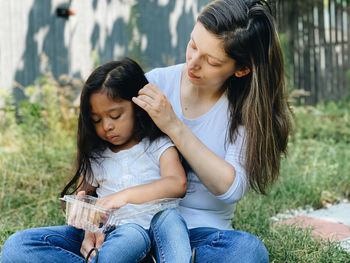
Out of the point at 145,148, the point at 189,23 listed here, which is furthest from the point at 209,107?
the point at 189,23

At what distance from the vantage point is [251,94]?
1.95 m

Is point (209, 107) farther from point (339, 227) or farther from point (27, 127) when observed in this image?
point (27, 127)

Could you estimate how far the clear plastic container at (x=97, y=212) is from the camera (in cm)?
169

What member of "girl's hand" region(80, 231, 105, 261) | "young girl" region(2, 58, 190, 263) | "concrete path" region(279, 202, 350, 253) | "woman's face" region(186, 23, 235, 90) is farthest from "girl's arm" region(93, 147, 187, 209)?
"concrete path" region(279, 202, 350, 253)

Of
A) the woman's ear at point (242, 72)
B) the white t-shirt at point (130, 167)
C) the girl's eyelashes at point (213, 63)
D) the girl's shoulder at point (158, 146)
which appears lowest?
the white t-shirt at point (130, 167)

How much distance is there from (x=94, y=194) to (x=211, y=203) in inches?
21.2

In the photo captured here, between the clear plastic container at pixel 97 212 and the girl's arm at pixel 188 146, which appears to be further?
the girl's arm at pixel 188 146

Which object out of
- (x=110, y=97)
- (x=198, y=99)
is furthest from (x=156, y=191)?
(x=198, y=99)

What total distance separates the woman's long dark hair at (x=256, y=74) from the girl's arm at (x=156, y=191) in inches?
11.9

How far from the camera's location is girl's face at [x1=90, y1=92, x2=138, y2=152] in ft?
6.29

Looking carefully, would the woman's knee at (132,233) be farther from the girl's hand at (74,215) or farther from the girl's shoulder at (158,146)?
the girl's shoulder at (158,146)

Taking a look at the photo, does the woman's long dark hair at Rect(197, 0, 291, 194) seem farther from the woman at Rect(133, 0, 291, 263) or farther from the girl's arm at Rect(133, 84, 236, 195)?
the girl's arm at Rect(133, 84, 236, 195)

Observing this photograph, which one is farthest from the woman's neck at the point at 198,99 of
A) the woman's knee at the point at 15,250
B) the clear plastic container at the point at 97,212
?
the woman's knee at the point at 15,250

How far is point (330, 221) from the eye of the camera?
2.96 metres
